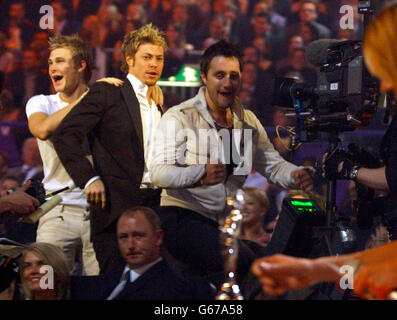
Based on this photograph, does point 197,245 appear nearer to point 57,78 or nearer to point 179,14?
point 57,78

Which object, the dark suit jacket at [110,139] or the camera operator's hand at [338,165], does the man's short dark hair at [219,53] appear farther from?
the camera operator's hand at [338,165]

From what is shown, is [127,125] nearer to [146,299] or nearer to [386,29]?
[146,299]

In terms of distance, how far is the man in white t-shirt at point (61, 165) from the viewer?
354 centimetres

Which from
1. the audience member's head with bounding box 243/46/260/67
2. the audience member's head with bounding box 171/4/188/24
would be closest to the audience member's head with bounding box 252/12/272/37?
the audience member's head with bounding box 243/46/260/67

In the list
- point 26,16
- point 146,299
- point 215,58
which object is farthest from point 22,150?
point 146,299

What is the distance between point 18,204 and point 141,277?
2.30 ft

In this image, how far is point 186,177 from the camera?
10.4ft

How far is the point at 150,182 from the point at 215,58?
26.8 inches

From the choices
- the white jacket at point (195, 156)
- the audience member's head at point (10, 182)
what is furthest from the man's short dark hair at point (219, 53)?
the audience member's head at point (10, 182)

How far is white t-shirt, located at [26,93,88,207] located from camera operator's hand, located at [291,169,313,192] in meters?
1.05

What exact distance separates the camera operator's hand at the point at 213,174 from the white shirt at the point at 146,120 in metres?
0.40

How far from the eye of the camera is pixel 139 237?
304cm

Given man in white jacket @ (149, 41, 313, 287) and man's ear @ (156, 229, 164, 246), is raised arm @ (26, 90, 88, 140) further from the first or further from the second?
man's ear @ (156, 229, 164, 246)

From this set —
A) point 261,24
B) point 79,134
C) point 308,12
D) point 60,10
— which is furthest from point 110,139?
point 308,12
